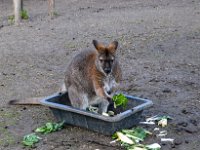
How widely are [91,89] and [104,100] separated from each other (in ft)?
0.55

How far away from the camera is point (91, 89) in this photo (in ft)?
15.9

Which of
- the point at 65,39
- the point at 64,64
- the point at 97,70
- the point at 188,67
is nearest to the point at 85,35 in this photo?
the point at 65,39

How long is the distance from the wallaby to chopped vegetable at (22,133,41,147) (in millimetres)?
522

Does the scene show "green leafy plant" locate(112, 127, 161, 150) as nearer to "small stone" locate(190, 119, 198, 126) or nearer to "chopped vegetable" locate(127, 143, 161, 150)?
"chopped vegetable" locate(127, 143, 161, 150)

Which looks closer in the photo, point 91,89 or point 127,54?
point 91,89

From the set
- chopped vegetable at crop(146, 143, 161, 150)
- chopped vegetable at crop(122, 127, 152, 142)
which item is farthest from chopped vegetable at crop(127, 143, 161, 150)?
chopped vegetable at crop(122, 127, 152, 142)

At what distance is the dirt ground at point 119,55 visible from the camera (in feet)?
15.8

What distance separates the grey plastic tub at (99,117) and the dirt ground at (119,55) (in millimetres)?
106

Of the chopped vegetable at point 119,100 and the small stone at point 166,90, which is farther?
the small stone at point 166,90

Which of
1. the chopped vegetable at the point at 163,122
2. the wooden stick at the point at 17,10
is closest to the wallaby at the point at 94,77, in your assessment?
the chopped vegetable at the point at 163,122

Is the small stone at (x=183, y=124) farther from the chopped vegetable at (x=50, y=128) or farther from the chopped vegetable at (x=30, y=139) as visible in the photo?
the chopped vegetable at (x=30, y=139)

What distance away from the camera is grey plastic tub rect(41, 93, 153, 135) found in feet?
14.7

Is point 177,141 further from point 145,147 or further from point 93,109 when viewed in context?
point 93,109

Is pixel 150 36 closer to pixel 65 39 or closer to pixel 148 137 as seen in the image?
pixel 65 39
